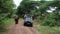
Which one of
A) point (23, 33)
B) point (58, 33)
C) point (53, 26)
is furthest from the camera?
point (53, 26)

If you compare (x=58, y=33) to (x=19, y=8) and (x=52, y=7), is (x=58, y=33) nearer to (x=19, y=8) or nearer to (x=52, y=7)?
(x=52, y=7)

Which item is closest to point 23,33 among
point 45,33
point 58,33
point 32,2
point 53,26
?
point 45,33

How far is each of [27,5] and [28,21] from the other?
4483 cm

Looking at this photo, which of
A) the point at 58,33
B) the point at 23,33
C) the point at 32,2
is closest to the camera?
the point at 23,33

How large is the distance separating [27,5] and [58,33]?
54713mm

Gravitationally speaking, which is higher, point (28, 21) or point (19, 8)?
point (28, 21)

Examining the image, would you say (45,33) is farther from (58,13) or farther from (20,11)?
(20,11)

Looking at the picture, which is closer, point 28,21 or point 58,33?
point 58,33

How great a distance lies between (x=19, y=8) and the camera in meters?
84.5

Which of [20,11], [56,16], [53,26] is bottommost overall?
[20,11]

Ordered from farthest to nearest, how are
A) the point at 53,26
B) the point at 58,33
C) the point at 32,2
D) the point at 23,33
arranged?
the point at 32,2
the point at 53,26
the point at 58,33
the point at 23,33

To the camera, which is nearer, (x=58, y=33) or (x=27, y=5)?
(x=58, y=33)

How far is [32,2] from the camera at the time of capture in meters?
81.5

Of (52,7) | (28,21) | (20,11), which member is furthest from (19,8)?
(52,7)
